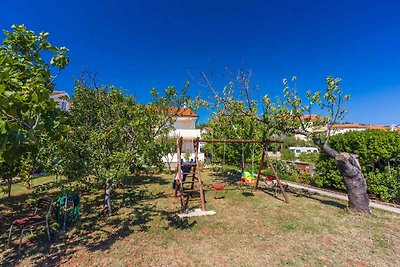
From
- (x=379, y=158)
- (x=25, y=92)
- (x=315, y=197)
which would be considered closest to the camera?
(x=25, y=92)

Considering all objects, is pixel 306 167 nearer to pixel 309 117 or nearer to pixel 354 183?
pixel 354 183

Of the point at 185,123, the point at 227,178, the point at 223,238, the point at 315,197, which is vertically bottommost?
the point at 223,238

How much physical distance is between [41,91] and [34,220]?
4938 mm

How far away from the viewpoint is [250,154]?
49.9ft

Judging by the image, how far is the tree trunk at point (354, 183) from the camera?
7.35 meters

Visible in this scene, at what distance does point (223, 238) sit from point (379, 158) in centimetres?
800

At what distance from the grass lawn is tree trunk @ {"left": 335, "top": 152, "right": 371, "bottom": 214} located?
376 mm

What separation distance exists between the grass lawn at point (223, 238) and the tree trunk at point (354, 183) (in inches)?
14.8

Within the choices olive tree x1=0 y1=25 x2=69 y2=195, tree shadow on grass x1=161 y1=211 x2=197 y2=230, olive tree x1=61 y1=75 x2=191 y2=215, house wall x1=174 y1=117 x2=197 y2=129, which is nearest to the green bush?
tree shadow on grass x1=161 y1=211 x2=197 y2=230

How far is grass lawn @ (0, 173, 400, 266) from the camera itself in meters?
4.68

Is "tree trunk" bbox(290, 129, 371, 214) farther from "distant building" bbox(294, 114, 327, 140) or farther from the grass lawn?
"distant building" bbox(294, 114, 327, 140)

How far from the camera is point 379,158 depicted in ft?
29.6

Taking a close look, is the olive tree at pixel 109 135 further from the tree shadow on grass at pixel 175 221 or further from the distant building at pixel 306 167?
the distant building at pixel 306 167

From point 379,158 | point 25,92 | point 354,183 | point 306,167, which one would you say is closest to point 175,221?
point 25,92
